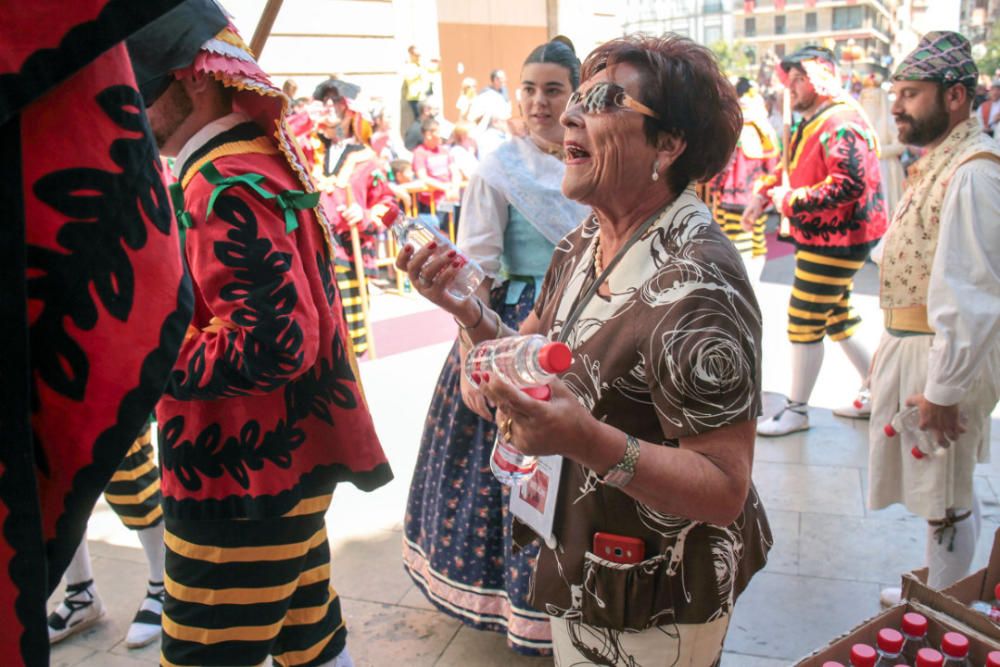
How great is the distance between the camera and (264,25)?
220cm

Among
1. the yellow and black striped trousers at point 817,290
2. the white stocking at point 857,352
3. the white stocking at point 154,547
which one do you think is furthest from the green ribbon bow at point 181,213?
the white stocking at point 857,352

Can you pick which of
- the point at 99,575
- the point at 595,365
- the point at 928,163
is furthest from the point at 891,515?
the point at 99,575

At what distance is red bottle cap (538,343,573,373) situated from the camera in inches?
45.9

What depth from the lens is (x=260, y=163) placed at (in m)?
1.89

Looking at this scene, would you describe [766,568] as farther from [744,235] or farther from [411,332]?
[744,235]

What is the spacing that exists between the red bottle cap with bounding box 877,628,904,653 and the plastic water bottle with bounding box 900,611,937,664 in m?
0.08

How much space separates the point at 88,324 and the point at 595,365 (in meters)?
0.96

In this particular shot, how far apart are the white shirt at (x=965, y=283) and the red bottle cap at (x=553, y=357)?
184 cm

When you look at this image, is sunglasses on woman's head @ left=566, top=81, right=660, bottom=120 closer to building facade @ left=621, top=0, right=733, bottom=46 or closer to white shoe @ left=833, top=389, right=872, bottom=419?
white shoe @ left=833, top=389, right=872, bottom=419

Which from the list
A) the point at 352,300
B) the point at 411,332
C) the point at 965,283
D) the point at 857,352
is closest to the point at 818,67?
the point at 857,352

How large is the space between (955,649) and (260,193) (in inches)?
73.0

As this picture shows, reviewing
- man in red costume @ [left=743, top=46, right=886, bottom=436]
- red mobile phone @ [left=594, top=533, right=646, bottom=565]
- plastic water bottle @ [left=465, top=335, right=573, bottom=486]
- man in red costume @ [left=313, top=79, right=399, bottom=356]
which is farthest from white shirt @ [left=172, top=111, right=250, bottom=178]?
man in red costume @ [left=313, top=79, right=399, bottom=356]

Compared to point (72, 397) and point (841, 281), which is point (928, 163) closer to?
point (841, 281)

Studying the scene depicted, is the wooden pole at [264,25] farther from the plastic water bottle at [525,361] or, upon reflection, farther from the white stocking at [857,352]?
the white stocking at [857,352]
